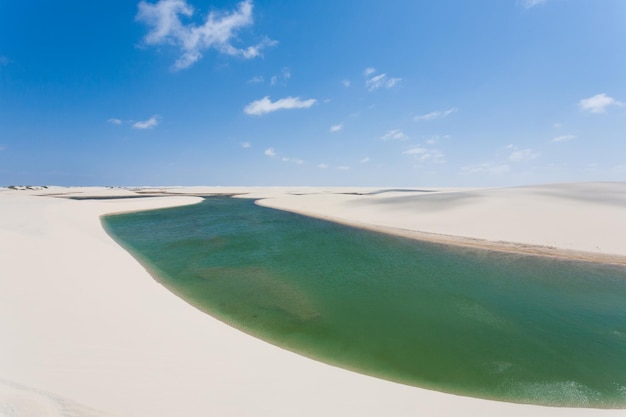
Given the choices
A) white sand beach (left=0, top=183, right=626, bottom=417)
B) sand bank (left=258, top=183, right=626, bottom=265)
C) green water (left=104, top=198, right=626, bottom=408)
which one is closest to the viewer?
white sand beach (left=0, top=183, right=626, bottom=417)

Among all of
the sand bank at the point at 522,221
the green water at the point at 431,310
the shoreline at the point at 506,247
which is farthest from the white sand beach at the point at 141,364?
the sand bank at the point at 522,221

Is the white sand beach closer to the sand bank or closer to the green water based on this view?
the green water

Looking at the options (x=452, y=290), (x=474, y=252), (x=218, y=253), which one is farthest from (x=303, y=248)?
(x=474, y=252)

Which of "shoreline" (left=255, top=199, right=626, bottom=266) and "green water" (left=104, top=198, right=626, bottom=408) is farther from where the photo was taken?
"shoreline" (left=255, top=199, right=626, bottom=266)

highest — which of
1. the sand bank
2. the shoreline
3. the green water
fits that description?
the sand bank

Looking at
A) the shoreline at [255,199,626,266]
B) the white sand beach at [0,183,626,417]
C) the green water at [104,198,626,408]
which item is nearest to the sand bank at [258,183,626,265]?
the shoreline at [255,199,626,266]

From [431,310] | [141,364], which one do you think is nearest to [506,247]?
[431,310]

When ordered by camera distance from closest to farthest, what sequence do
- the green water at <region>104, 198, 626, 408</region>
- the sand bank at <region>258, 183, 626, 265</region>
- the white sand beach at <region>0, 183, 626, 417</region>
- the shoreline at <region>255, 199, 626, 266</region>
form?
1. the white sand beach at <region>0, 183, 626, 417</region>
2. the green water at <region>104, 198, 626, 408</region>
3. the shoreline at <region>255, 199, 626, 266</region>
4. the sand bank at <region>258, 183, 626, 265</region>

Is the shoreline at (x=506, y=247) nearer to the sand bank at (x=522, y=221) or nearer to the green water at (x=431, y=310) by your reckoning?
the sand bank at (x=522, y=221)

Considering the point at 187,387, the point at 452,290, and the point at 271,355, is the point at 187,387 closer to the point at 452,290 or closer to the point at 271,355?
the point at 271,355
